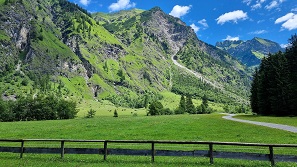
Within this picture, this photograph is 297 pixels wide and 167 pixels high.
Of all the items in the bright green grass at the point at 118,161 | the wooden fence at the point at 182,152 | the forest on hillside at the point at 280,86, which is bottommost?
the bright green grass at the point at 118,161

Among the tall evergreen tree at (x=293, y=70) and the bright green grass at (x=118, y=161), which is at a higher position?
the tall evergreen tree at (x=293, y=70)

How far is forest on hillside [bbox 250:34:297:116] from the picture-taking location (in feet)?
260

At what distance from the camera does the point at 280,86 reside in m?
81.7

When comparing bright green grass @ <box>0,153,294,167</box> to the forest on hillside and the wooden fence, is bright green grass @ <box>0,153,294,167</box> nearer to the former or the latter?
the wooden fence

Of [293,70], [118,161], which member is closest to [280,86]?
[293,70]

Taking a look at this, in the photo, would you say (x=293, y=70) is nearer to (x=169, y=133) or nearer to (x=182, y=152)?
(x=169, y=133)

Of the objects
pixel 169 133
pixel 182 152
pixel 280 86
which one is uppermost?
pixel 280 86

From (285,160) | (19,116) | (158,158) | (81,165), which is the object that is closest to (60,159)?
(81,165)

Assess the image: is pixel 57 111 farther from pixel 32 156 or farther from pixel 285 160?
pixel 285 160

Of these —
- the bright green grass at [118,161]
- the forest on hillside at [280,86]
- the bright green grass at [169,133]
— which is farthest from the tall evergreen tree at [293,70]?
the bright green grass at [118,161]

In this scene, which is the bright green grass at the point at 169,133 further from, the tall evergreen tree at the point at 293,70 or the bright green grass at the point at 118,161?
the tall evergreen tree at the point at 293,70

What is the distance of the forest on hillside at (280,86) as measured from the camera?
7923cm

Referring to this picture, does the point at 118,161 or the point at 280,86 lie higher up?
the point at 280,86

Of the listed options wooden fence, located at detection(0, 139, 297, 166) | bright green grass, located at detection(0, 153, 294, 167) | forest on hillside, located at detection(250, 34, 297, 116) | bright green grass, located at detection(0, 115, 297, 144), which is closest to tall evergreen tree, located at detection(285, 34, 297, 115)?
forest on hillside, located at detection(250, 34, 297, 116)
